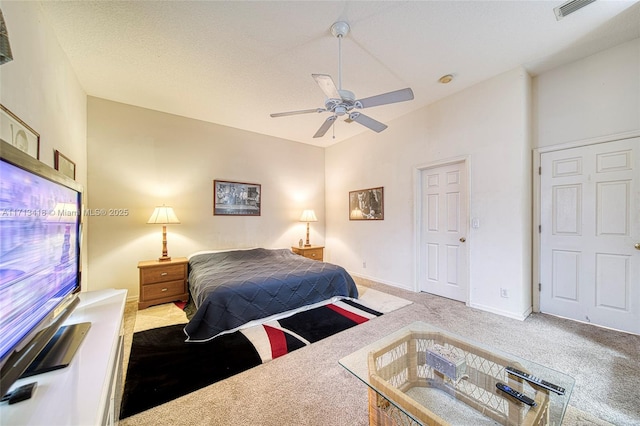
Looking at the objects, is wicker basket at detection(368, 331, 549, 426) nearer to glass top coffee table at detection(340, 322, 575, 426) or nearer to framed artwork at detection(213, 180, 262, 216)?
glass top coffee table at detection(340, 322, 575, 426)

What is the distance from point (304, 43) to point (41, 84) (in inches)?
85.3

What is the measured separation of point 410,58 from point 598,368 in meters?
3.12

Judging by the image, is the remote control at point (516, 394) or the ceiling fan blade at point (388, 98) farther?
the ceiling fan blade at point (388, 98)

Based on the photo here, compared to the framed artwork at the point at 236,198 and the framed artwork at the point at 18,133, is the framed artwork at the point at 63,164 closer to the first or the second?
the framed artwork at the point at 18,133

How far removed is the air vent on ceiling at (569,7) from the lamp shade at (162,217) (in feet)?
14.9

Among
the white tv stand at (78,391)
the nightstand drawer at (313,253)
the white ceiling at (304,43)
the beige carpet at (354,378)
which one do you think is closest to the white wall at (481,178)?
the white ceiling at (304,43)

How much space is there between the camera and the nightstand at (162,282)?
309cm

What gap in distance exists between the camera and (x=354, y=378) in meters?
1.77

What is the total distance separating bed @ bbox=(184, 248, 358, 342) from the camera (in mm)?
2314

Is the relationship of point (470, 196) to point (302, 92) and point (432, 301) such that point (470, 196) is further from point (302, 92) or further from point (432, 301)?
point (302, 92)

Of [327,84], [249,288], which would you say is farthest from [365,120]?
[249,288]

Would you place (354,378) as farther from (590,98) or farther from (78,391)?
(590,98)

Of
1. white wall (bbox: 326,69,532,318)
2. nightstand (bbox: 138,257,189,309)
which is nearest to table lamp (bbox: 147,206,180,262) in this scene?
nightstand (bbox: 138,257,189,309)

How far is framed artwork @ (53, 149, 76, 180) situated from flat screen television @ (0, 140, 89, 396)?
1345 millimetres
